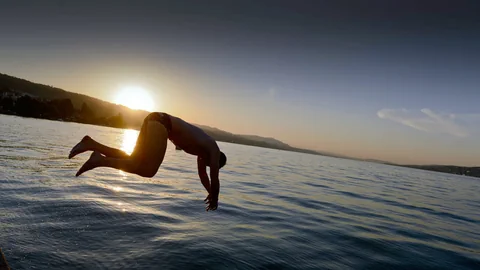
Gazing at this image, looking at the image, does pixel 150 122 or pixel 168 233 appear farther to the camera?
pixel 168 233

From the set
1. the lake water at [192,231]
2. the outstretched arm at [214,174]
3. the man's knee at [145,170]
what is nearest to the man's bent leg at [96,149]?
the man's knee at [145,170]

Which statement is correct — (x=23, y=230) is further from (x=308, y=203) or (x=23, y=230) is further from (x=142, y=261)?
(x=308, y=203)

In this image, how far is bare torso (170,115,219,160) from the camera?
23.3 feet

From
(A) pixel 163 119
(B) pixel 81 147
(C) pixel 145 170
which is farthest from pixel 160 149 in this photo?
(B) pixel 81 147

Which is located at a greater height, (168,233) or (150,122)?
Answer: (150,122)

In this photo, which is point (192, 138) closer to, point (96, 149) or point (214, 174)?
point (214, 174)

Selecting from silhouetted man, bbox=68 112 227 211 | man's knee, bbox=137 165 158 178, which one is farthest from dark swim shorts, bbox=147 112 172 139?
man's knee, bbox=137 165 158 178

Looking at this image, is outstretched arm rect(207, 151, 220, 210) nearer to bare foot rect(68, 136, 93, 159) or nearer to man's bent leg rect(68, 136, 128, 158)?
man's bent leg rect(68, 136, 128, 158)

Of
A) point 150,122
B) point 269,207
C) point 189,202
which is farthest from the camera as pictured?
point 269,207

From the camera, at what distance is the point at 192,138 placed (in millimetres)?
7203

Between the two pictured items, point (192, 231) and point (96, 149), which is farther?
point (192, 231)

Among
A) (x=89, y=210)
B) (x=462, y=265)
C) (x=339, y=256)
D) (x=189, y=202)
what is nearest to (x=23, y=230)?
(x=89, y=210)

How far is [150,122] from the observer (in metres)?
7.12

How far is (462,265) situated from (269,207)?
24.7 ft
